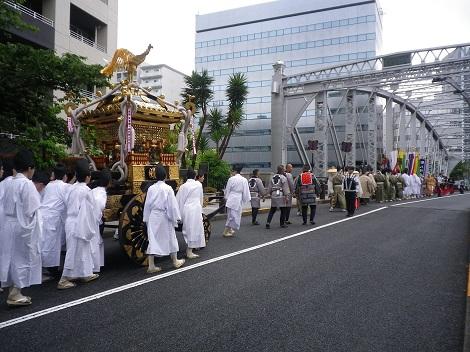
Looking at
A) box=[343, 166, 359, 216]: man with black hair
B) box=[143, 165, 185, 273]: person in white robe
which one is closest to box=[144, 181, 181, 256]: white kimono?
box=[143, 165, 185, 273]: person in white robe

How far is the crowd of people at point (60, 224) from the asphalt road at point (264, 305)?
33 centimetres

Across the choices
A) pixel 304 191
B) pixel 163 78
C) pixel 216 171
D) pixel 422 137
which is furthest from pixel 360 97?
pixel 163 78

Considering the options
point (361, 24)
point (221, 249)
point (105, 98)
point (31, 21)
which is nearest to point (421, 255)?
point (221, 249)

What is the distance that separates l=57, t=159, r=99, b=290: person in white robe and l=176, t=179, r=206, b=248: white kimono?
194cm

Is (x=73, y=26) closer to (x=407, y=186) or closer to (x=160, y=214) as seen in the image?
(x=160, y=214)

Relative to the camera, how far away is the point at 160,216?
254 inches

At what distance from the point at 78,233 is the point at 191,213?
2.30m

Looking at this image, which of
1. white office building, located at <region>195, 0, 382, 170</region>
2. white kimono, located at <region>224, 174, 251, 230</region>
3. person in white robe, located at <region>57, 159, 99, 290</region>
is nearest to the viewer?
person in white robe, located at <region>57, 159, 99, 290</region>

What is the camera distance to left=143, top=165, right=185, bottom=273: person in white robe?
20.8 feet

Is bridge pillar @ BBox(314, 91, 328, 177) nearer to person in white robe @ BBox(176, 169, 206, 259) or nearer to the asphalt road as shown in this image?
the asphalt road

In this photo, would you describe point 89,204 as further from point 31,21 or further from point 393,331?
point 31,21

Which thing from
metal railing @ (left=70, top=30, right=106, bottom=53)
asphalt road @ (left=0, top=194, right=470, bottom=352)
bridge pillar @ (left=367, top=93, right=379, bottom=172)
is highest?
metal railing @ (left=70, top=30, right=106, bottom=53)

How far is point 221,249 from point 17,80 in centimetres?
580

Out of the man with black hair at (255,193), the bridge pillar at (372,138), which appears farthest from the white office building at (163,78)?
the man with black hair at (255,193)
